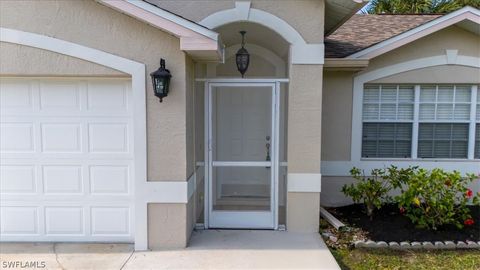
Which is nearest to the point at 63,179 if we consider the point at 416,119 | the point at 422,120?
the point at 416,119

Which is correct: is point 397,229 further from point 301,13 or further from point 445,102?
point 301,13

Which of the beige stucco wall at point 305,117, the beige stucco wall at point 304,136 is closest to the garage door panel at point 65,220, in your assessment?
the beige stucco wall at point 304,136

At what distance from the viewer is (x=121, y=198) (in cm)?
511

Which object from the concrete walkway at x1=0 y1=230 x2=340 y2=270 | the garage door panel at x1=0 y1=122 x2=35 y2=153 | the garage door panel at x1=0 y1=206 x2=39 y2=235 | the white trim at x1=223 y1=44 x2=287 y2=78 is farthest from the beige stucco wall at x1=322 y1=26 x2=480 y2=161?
the garage door panel at x1=0 y1=206 x2=39 y2=235

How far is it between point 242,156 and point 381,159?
126 inches

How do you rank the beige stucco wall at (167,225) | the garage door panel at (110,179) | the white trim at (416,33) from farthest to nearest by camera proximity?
the white trim at (416,33) < the garage door panel at (110,179) < the beige stucco wall at (167,225)

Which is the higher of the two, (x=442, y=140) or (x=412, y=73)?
(x=412, y=73)

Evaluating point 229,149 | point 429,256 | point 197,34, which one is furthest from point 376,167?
point 197,34

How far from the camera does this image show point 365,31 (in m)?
8.41

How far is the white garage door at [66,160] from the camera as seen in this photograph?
16.4ft

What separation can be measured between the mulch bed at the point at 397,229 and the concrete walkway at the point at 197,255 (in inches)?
42.1

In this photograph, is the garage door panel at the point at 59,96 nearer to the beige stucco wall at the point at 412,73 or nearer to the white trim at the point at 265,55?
the white trim at the point at 265,55

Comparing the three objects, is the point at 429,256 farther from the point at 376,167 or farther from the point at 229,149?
the point at 229,149

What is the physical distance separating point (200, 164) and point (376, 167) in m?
3.92
